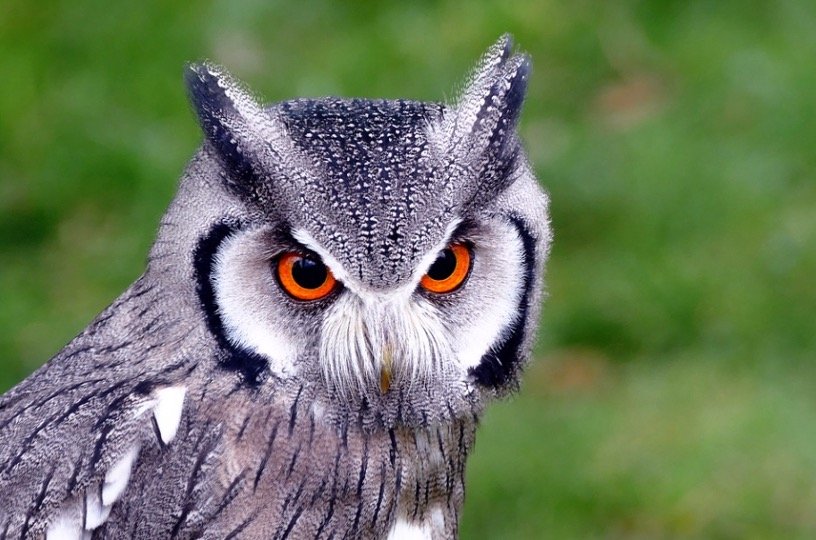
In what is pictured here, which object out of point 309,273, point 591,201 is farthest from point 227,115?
point 591,201

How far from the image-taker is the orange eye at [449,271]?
2.10 metres

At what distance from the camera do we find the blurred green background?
366 cm

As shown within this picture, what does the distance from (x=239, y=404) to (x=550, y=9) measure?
10.4ft

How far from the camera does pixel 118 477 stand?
2.15 meters

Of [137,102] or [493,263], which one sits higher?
[137,102]

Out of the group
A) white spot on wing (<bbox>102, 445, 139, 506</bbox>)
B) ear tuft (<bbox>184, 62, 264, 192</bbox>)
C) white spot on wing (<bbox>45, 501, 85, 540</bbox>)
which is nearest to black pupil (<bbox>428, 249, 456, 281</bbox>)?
ear tuft (<bbox>184, 62, 264, 192</bbox>)

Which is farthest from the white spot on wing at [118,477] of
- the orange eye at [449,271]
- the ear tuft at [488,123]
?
the ear tuft at [488,123]

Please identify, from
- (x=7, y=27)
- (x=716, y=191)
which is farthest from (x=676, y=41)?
(x=7, y=27)

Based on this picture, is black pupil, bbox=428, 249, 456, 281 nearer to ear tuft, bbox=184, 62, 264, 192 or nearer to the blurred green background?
ear tuft, bbox=184, 62, 264, 192

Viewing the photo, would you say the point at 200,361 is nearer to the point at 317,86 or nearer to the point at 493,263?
the point at 493,263

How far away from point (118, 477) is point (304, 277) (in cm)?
45

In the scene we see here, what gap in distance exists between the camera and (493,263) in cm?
218

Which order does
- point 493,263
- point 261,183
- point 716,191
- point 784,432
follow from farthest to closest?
point 716,191 < point 784,432 < point 493,263 < point 261,183

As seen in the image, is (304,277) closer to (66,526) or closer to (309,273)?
(309,273)
